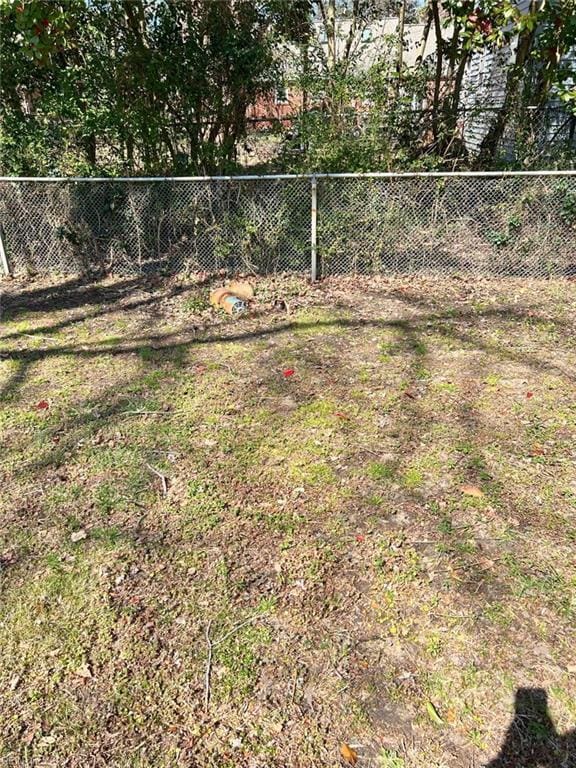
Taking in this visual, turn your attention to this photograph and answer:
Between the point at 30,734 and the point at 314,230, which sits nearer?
the point at 30,734

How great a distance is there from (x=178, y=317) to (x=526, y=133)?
4733mm

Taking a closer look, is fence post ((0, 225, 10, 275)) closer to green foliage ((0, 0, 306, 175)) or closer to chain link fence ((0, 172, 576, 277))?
chain link fence ((0, 172, 576, 277))

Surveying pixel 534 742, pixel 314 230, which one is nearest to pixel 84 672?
pixel 534 742

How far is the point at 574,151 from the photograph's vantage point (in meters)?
6.59

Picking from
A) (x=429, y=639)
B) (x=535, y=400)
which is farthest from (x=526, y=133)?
(x=429, y=639)

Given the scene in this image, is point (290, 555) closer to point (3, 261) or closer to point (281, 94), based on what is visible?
point (3, 261)

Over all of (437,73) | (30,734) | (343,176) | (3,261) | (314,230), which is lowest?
(30,734)

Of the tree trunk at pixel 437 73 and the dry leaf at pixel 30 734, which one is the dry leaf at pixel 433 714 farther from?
the tree trunk at pixel 437 73

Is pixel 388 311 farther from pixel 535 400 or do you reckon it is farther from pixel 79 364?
pixel 79 364

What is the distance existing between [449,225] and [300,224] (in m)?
1.73

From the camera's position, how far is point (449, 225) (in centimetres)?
653

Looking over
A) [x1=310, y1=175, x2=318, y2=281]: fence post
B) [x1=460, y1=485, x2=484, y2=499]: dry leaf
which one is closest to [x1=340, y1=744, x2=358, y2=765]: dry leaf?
[x1=460, y1=485, x2=484, y2=499]: dry leaf

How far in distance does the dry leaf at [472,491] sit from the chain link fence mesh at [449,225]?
412 cm

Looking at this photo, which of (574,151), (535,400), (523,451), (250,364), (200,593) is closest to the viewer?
(200,593)
